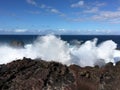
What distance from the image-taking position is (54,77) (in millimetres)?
13984

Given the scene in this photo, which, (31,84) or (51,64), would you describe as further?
(51,64)

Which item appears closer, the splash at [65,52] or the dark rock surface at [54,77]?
the dark rock surface at [54,77]

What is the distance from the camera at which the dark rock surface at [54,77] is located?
44.3 ft

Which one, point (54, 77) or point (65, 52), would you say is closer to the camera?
point (54, 77)

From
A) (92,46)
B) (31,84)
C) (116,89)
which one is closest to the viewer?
(31,84)

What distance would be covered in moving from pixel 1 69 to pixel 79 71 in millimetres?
4604

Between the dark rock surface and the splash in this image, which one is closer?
the dark rock surface

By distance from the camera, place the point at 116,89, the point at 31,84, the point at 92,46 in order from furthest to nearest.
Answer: the point at 92,46 → the point at 116,89 → the point at 31,84

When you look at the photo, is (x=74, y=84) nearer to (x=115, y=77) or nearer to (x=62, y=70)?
(x=62, y=70)

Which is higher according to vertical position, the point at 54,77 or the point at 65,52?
the point at 54,77

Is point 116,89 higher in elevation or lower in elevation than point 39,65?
lower

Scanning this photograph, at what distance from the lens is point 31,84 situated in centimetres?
1352

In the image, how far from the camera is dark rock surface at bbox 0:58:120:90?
13.5m

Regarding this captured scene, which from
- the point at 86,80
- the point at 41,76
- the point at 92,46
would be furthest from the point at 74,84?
the point at 92,46
